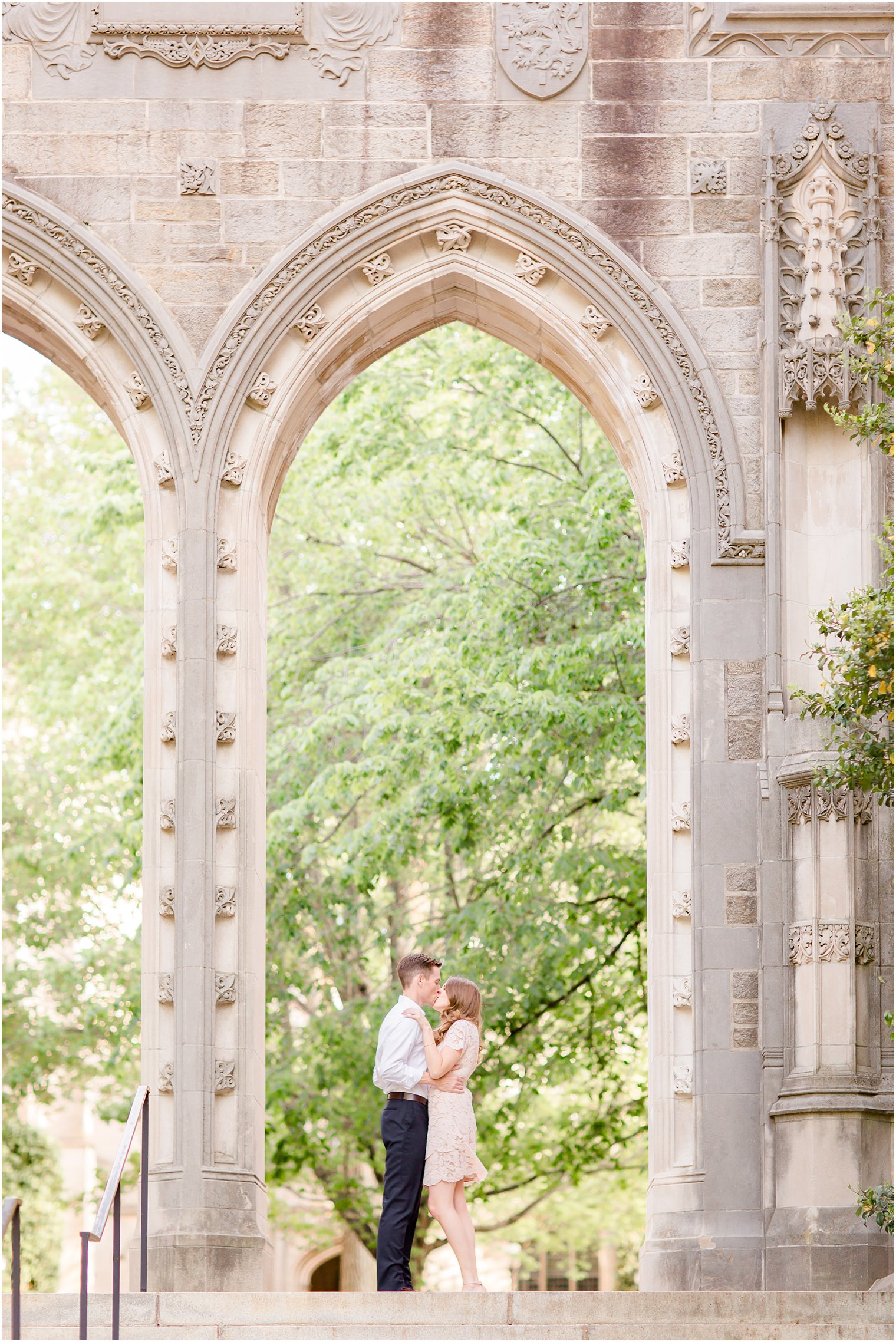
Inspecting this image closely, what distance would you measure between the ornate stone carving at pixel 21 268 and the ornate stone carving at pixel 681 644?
167 inches

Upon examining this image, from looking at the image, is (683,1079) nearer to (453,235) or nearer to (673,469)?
(673,469)

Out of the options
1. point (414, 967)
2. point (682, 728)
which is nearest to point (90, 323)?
point (682, 728)

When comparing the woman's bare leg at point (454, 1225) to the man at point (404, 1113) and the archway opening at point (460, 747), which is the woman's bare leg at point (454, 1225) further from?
the archway opening at point (460, 747)

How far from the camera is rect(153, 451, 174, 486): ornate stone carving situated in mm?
10875

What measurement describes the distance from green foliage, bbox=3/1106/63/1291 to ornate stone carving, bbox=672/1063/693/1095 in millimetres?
11169

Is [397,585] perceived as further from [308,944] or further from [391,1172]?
[391,1172]

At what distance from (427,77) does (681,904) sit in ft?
16.4

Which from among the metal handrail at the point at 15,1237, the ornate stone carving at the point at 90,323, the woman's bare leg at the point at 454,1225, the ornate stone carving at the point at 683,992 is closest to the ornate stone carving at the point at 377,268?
the ornate stone carving at the point at 90,323

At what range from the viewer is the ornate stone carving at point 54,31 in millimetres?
11109

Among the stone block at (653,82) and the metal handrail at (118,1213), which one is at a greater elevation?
the stone block at (653,82)

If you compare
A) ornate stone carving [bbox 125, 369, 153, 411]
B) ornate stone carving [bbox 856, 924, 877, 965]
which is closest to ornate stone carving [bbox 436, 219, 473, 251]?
ornate stone carving [bbox 125, 369, 153, 411]

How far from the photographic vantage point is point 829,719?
1003cm

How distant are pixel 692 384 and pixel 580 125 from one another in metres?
1.68

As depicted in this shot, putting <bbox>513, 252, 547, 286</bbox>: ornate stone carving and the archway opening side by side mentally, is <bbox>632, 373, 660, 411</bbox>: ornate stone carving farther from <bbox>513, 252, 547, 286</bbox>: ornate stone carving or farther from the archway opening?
the archway opening
